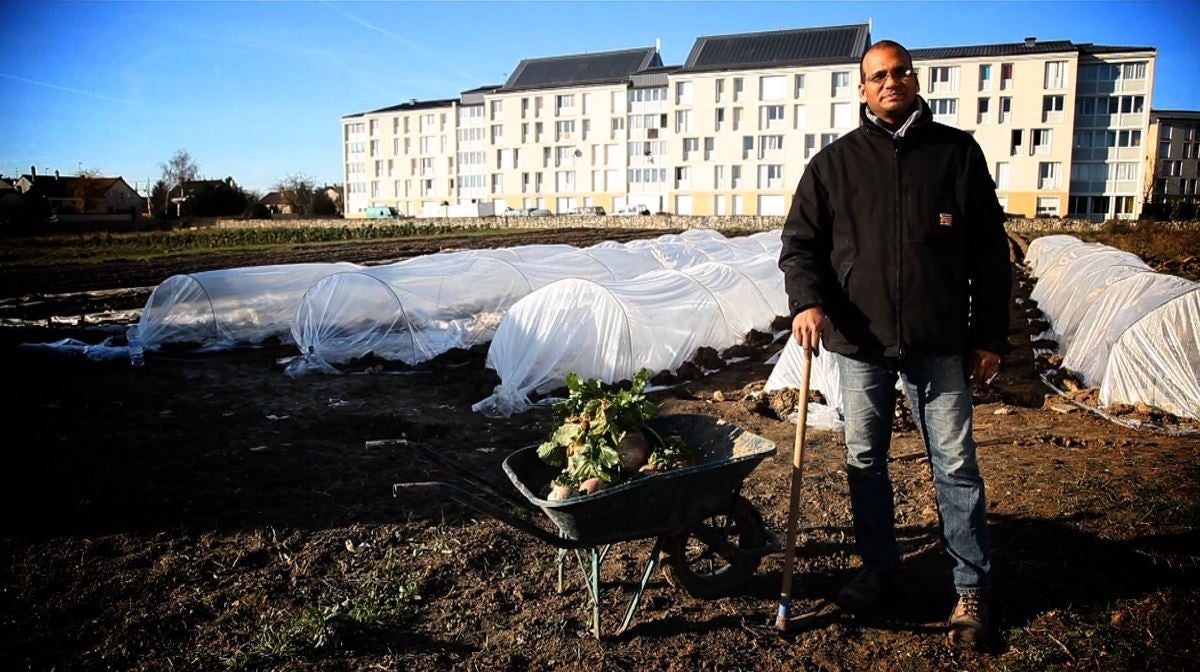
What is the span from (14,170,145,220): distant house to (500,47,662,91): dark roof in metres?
34.3

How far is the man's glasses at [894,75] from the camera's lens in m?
3.22

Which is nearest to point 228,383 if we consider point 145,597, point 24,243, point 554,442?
point 145,597

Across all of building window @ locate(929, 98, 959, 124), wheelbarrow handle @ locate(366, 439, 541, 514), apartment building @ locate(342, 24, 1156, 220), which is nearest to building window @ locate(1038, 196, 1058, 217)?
apartment building @ locate(342, 24, 1156, 220)

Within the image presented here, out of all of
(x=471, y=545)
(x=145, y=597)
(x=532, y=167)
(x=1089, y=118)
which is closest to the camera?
(x=145, y=597)

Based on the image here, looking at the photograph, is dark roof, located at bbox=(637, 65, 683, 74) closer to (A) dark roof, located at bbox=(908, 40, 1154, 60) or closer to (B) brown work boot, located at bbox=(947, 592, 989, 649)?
(A) dark roof, located at bbox=(908, 40, 1154, 60)

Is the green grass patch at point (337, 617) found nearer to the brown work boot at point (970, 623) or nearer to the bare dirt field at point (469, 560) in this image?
the bare dirt field at point (469, 560)

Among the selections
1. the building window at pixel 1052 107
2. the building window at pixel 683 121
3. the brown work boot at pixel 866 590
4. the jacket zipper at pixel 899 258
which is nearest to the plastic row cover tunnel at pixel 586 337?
the brown work boot at pixel 866 590

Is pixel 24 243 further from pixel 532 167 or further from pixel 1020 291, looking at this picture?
pixel 532 167

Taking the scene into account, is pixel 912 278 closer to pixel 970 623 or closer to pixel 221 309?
pixel 970 623

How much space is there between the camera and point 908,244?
126 inches

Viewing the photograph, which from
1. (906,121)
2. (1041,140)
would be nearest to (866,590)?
(906,121)

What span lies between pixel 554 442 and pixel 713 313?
709cm

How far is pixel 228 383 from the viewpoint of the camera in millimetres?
9477

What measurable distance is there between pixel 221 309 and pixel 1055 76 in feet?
189
